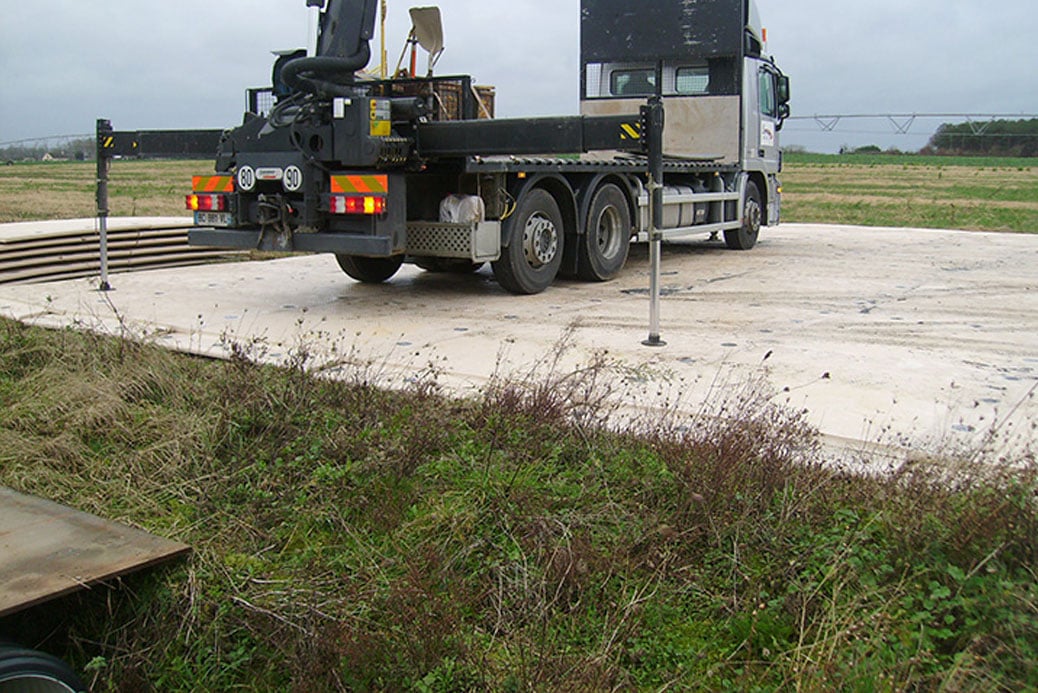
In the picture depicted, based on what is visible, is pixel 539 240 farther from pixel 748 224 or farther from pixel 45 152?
pixel 45 152

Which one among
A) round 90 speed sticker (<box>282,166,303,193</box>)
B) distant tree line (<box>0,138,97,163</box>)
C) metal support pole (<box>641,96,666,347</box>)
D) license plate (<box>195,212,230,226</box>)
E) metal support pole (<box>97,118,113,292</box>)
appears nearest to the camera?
metal support pole (<box>641,96,666,347</box>)

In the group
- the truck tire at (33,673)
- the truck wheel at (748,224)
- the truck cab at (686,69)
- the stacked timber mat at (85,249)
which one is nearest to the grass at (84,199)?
the stacked timber mat at (85,249)

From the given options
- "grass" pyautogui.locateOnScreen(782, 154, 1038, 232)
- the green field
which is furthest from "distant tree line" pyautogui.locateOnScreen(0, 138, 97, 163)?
"grass" pyautogui.locateOnScreen(782, 154, 1038, 232)

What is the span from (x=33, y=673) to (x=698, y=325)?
6360 mm

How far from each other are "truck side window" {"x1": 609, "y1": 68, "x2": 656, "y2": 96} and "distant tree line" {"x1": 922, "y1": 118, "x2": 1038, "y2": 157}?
203 ft

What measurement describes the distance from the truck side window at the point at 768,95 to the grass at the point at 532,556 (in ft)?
35.3

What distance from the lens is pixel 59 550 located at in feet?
12.6

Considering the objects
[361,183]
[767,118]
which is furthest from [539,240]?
[767,118]

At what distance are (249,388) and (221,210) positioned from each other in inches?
175

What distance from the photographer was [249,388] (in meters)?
5.64

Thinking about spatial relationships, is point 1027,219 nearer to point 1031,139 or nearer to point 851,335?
point 851,335

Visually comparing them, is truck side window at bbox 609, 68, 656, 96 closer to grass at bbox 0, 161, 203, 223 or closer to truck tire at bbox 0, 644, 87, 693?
grass at bbox 0, 161, 203, 223

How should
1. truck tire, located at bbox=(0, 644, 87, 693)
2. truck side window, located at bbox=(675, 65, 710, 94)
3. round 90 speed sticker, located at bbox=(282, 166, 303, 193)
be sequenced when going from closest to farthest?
truck tire, located at bbox=(0, 644, 87, 693), round 90 speed sticker, located at bbox=(282, 166, 303, 193), truck side window, located at bbox=(675, 65, 710, 94)

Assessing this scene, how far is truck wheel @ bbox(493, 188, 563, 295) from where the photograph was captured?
1002 cm
